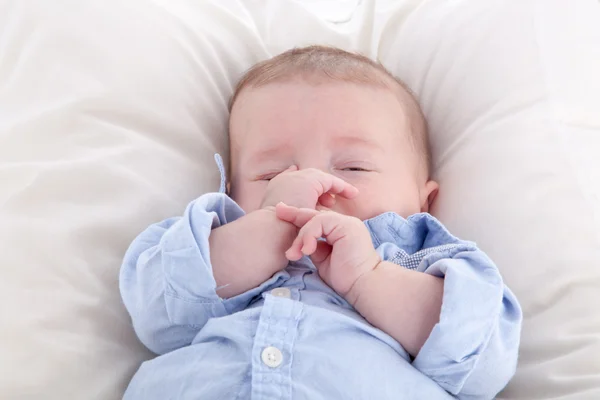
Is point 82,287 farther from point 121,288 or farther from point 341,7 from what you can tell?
point 341,7

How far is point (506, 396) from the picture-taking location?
101cm

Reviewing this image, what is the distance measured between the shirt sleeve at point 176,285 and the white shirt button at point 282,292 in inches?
0.9

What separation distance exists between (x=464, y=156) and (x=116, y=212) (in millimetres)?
679

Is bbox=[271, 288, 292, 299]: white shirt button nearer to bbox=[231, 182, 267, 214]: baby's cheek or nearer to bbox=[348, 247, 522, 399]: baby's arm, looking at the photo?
bbox=[348, 247, 522, 399]: baby's arm

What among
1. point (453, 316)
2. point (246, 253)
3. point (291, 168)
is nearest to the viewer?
point (453, 316)

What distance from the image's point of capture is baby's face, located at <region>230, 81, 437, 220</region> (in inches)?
45.1

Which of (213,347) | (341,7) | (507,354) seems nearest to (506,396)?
(507,354)

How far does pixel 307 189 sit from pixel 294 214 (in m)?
0.06

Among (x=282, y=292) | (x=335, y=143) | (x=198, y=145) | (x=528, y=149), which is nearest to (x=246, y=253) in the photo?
(x=282, y=292)

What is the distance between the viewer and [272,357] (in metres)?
0.85

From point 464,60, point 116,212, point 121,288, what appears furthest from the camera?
point 464,60

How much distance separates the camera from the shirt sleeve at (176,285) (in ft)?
3.01

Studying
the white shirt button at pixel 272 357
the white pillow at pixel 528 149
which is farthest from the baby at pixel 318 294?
the white pillow at pixel 528 149

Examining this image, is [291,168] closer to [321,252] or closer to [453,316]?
[321,252]
